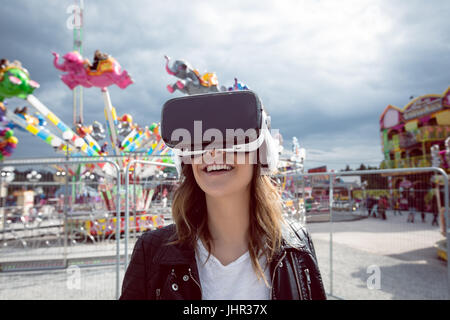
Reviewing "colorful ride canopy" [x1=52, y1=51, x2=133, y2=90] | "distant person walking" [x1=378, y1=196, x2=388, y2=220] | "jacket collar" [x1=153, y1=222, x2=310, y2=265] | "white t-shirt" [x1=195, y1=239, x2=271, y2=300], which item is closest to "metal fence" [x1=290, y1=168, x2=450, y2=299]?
"distant person walking" [x1=378, y1=196, x2=388, y2=220]

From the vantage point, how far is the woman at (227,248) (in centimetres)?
107

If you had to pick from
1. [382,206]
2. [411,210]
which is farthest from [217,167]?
A: [411,210]

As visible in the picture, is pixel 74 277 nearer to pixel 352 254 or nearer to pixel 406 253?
pixel 352 254

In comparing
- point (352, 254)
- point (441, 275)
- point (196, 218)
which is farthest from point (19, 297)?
point (441, 275)

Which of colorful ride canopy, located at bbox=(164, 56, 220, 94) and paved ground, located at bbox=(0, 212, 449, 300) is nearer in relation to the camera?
paved ground, located at bbox=(0, 212, 449, 300)

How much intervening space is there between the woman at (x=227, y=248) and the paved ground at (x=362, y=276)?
2954 millimetres

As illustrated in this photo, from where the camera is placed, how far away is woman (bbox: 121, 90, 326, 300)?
107cm

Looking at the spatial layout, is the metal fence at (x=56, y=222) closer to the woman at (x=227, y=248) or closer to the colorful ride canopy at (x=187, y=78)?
the colorful ride canopy at (x=187, y=78)

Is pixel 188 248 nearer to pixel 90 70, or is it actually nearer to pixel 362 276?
pixel 362 276

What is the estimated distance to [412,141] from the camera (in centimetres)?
1933

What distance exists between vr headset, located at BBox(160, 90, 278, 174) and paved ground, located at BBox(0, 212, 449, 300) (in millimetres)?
3286

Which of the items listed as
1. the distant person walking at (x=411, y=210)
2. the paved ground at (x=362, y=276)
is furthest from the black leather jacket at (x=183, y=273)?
the distant person walking at (x=411, y=210)

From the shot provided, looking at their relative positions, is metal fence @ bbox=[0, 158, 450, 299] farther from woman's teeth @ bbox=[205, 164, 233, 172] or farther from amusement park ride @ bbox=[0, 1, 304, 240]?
woman's teeth @ bbox=[205, 164, 233, 172]

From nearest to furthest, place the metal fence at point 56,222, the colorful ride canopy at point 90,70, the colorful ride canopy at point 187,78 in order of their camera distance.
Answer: the metal fence at point 56,222, the colorful ride canopy at point 90,70, the colorful ride canopy at point 187,78
